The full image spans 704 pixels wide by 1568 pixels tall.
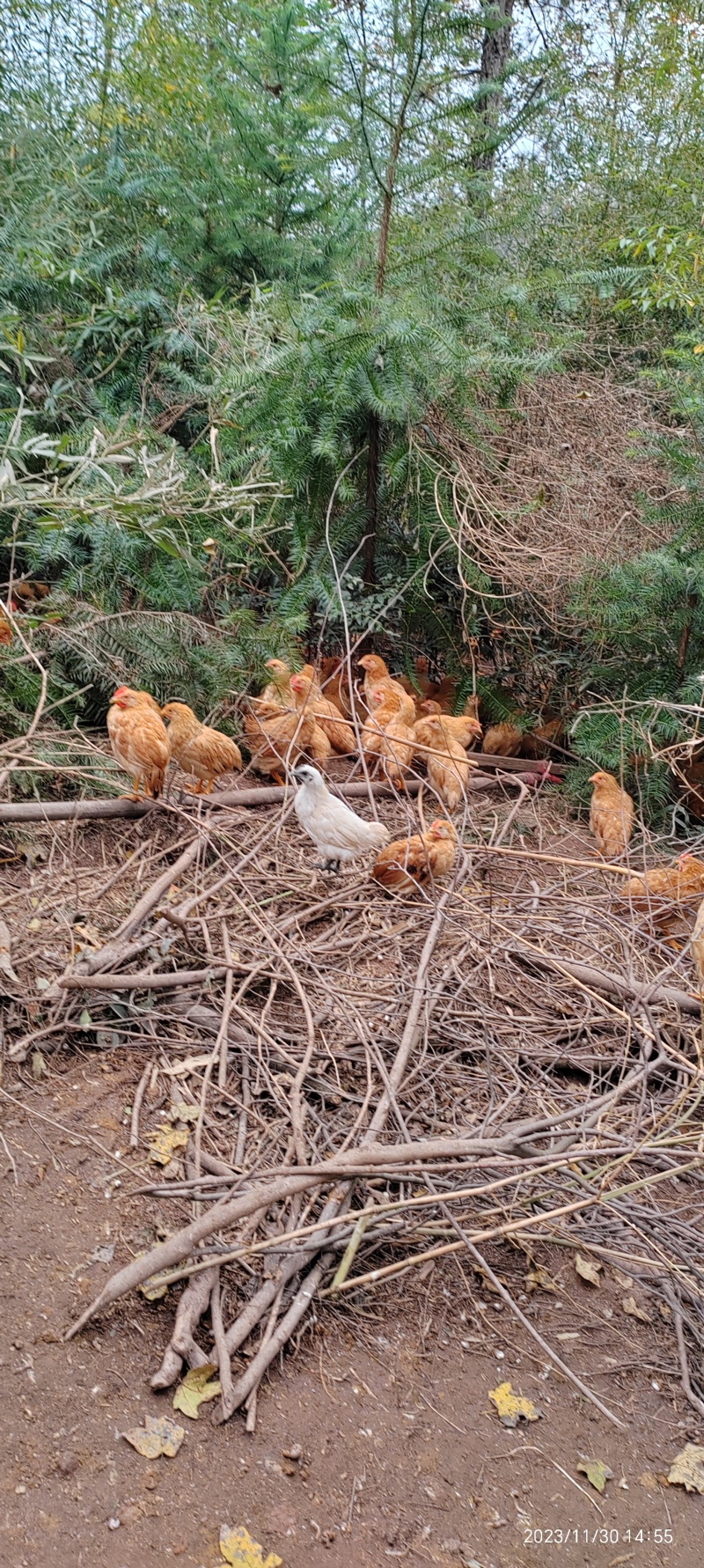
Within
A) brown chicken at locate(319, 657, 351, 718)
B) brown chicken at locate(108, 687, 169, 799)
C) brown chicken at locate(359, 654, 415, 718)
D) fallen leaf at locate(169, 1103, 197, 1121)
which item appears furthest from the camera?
brown chicken at locate(319, 657, 351, 718)

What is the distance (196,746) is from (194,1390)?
11.3ft

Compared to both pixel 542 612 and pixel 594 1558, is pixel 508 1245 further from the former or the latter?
pixel 542 612

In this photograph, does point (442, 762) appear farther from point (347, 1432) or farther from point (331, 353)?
point (347, 1432)

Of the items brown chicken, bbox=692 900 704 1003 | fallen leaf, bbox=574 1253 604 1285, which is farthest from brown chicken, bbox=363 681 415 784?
fallen leaf, bbox=574 1253 604 1285

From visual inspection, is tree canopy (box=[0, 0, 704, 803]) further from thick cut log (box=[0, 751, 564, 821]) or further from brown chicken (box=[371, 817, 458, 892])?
brown chicken (box=[371, 817, 458, 892])

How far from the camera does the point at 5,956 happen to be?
351 cm

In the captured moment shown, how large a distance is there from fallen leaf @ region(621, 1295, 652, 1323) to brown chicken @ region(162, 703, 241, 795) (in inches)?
129

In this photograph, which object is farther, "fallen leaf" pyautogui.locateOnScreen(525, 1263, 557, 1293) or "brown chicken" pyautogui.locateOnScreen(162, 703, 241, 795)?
"brown chicken" pyautogui.locateOnScreen(162, 703, 241, 795)

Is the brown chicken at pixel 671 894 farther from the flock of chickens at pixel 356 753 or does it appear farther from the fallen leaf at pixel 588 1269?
the fallen leaf at pixel 588 1269

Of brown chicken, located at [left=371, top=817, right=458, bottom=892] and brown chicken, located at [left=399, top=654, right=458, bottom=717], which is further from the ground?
brown chicken, located at [left=399, top=654, right=458, bottom=717]

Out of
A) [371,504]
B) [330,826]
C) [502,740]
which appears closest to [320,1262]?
[330,826]

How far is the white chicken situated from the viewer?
4.66 m

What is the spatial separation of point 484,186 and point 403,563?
2.45 m

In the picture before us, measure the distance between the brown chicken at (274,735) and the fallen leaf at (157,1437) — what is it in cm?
355
